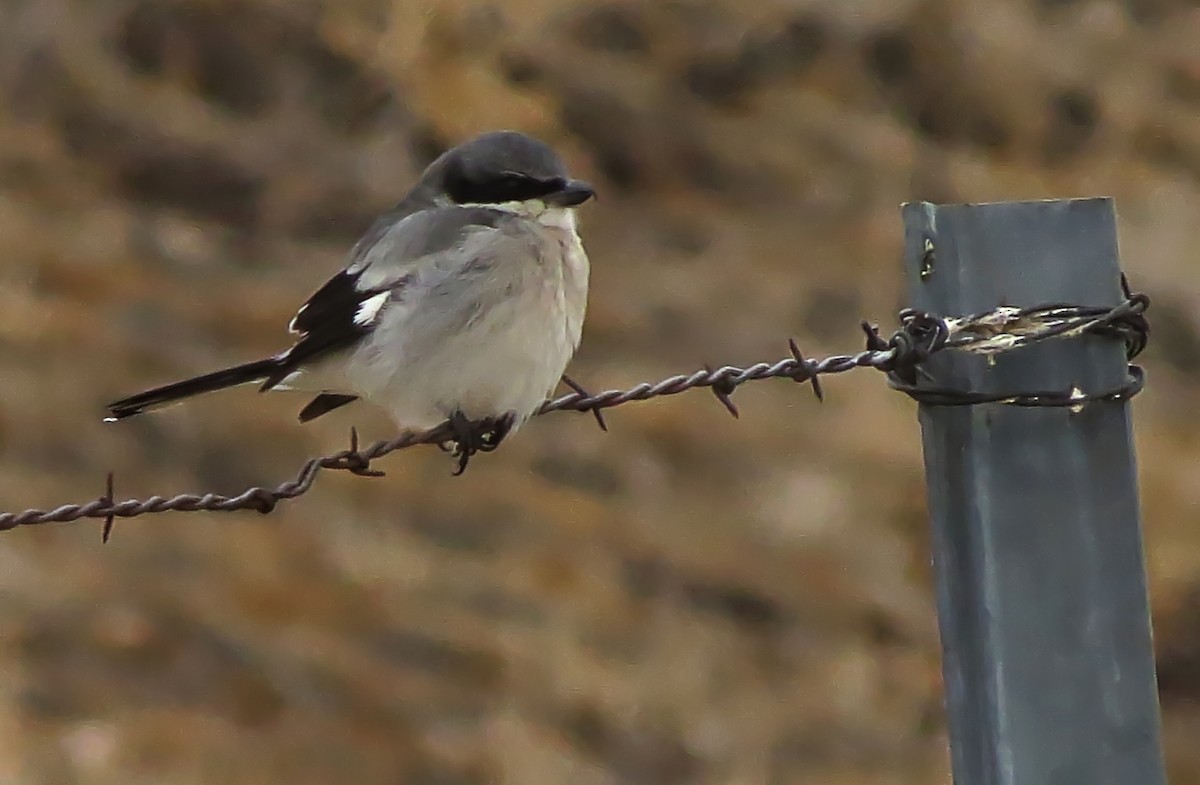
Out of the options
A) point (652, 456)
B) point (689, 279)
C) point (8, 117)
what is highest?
point (8, 117)

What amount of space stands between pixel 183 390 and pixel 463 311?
22.6 inches

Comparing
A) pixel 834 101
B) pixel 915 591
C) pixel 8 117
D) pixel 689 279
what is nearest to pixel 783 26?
pixel 834 101

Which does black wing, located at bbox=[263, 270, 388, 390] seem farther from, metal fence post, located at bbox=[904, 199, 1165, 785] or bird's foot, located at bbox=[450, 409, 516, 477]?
metal fence post, located at bbox=[904, 199, 1165, 785]

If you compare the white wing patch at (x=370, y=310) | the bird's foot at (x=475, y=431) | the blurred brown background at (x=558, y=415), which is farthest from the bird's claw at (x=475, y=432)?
the blurred brown background at (x=558, y=415)

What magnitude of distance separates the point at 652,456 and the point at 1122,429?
4745 mm

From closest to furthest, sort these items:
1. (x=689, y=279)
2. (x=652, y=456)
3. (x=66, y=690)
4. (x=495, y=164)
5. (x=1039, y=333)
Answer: (x=1039, y=333) → (x=495, y=164) → (x=66, y=690) → (x=652, y=456) → (x=689, y=279)

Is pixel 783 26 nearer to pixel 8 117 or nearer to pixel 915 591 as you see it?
pixel 915 591

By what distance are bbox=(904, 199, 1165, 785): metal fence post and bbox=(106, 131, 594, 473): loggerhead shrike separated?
1352 mm

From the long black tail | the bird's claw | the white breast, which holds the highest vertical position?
the white breast

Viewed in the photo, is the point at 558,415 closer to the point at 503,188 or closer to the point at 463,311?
the point at 503,188

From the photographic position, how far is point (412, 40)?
684 cm

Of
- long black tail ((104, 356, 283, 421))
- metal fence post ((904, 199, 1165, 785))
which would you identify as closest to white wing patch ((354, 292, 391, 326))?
long black tail ((104, 356, 283, 421))

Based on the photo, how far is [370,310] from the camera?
3305mm

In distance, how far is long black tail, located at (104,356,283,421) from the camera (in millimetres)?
3000
